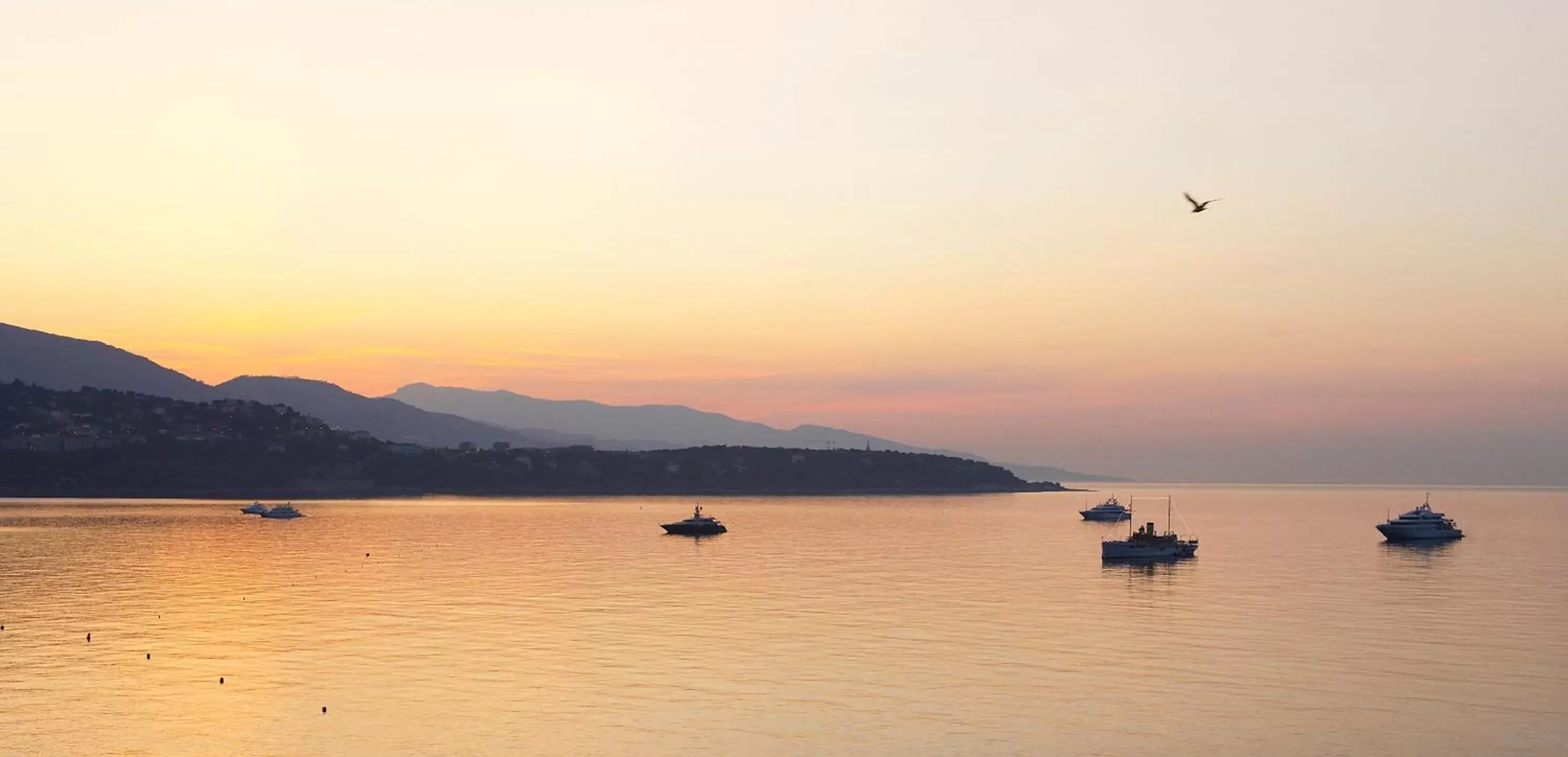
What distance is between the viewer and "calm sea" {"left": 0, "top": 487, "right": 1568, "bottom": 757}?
154ft

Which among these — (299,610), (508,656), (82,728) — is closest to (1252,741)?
(508,656)

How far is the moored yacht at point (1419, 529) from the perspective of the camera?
174 meters

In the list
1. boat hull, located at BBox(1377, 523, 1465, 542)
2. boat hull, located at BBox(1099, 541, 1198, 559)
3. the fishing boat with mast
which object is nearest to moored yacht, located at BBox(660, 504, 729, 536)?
the fishing boat with mast

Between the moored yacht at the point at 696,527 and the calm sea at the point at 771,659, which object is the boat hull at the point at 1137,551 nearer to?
the calm sea at the point at 771,659

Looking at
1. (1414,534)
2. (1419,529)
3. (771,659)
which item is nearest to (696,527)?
(1414,534)

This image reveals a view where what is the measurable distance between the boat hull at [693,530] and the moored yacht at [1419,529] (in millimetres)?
91514

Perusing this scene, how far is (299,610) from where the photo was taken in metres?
85.1

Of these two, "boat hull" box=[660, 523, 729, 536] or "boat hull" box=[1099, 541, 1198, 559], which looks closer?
"boat hull" box=[1099, 541, 1198, 559]

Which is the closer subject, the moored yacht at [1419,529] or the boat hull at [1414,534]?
the boat hull at [1414,534]

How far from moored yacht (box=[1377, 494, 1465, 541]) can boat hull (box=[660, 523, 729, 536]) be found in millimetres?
91514

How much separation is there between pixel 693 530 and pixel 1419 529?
101 m

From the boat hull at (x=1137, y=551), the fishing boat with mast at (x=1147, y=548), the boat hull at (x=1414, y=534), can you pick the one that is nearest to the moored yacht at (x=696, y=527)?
the fishing boat with mast at (x=1147, y=548)

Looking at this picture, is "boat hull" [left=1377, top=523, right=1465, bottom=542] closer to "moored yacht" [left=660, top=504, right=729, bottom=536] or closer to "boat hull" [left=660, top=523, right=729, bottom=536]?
"boat hull" [left=660, top=523, right=729, bottom=536]

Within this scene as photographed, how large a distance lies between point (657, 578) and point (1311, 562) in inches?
2848
